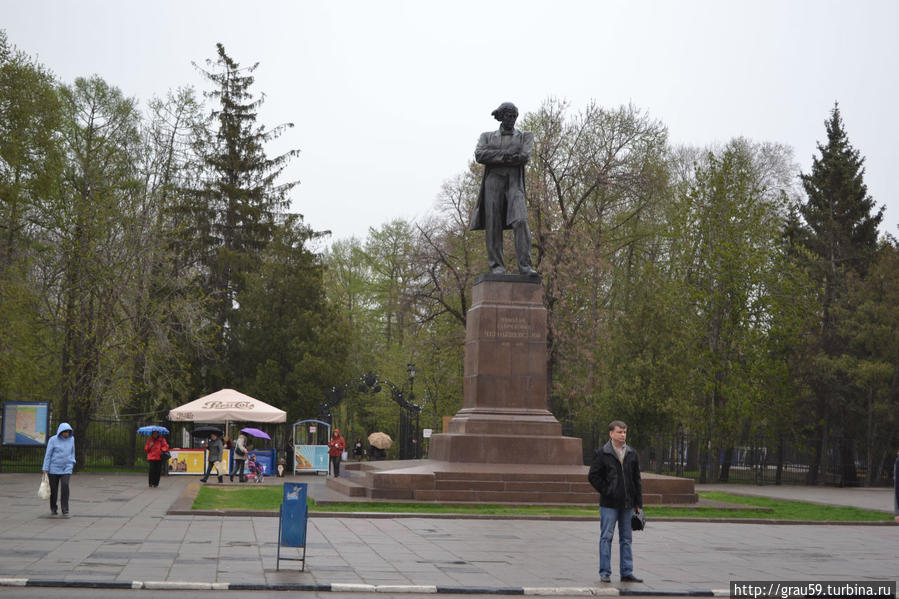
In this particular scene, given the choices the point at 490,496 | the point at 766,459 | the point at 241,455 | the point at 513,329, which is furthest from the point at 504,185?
the point at 766,459

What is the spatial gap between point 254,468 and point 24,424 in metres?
7.09

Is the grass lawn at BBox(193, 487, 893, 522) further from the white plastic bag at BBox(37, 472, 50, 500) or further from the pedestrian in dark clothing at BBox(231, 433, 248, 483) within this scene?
the pedestrian in dark clothing at BBox(231, 433, 248, 483)

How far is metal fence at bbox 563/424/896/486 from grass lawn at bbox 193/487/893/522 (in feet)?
43.2

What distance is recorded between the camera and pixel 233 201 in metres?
46.8

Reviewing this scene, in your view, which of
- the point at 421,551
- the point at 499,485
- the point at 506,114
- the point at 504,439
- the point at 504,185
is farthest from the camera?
the point at 504,185

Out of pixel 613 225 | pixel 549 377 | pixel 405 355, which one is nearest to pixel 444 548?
pixel 549 377

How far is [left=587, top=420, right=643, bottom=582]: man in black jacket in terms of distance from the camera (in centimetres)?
1062

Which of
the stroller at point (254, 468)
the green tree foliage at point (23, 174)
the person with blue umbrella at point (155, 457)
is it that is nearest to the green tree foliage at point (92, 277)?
the green tree foliage at point (23, 174)

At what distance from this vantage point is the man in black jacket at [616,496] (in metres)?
10.6

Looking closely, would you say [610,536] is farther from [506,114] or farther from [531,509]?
[506,114]

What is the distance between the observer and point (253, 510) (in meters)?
17.9

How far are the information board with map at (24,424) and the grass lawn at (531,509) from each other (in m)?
9.77

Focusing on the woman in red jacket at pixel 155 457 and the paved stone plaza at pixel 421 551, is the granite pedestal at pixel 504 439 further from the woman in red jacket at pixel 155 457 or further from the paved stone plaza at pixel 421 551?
the woman in red jacket at pixel 155 457

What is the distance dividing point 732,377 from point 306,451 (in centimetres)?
1516
